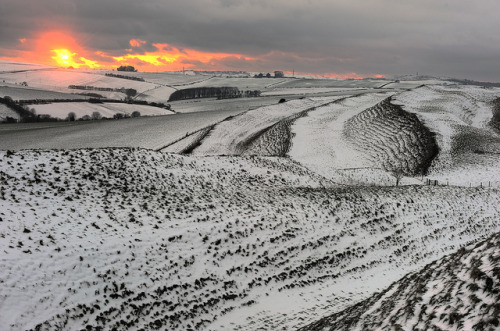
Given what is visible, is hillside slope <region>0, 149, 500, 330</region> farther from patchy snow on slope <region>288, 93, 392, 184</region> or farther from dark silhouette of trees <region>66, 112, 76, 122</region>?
dark silhouette of trees <region>66, 112, 76, 122</region>

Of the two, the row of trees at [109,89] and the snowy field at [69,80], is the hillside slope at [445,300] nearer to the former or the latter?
the row of trees at [109,89]

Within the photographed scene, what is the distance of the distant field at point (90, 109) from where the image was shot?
92188mm

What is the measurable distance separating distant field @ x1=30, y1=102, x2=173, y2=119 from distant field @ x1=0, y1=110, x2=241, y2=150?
19391mm

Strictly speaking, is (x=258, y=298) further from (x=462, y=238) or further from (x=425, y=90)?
(x=425, y=90)

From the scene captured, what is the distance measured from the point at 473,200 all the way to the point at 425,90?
7897 cm

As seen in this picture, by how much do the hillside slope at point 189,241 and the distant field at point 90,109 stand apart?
80793 millimetres

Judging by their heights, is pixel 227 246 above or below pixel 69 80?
below

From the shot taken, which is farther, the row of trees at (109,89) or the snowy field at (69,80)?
the snowy field at (69,80)

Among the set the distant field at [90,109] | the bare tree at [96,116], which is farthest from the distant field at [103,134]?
the distant field at [90,109]

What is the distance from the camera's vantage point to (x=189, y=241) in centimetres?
1583

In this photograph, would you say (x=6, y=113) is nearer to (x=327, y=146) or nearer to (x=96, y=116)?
(x=96, y=116)

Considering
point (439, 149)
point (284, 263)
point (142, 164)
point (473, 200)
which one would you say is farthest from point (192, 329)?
point (439, 149)

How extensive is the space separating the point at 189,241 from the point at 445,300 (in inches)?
423

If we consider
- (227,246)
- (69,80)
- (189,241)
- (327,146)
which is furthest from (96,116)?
(69,80)
